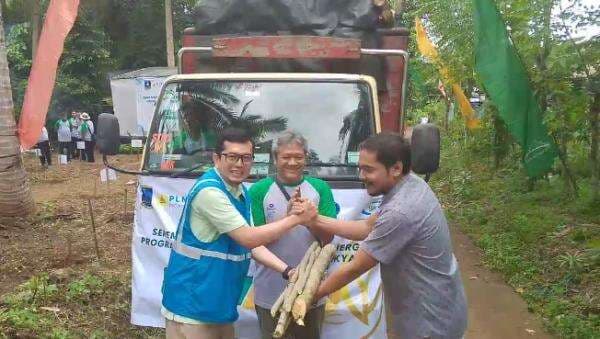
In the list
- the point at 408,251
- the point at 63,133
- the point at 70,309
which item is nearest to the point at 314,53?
the point at 408,251

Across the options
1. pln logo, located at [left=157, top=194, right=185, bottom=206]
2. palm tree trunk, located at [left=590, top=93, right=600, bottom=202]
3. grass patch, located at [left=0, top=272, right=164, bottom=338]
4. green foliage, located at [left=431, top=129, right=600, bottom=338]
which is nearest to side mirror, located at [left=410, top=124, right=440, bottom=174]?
pln logo, located at [left=157, top=194, right=185, bottom=206]

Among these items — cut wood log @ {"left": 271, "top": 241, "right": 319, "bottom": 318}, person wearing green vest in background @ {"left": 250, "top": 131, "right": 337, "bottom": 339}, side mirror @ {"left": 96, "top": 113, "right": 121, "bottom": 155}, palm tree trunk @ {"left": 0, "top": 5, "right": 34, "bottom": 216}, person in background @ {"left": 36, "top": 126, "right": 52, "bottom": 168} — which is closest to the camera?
cut wood log @ {"left": 271, "top": 241, "right": 319, "bottom": 318}

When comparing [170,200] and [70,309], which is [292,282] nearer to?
[170,200]

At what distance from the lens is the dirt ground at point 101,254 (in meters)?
5.55

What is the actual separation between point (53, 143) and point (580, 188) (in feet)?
59.5

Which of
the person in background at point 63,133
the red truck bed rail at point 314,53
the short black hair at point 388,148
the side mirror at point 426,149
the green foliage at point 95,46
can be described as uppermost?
the green foliage at point 95,46

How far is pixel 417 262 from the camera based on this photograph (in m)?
2.60

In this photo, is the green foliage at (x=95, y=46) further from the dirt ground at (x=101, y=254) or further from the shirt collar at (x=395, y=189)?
the shirt collar at (x=395, y=189)

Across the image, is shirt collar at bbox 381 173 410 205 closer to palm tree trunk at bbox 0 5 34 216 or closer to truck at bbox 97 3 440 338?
truck at bbox 97 3 440 338

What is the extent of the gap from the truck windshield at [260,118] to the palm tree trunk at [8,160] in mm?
4157

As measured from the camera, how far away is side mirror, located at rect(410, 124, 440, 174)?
3.79 metres

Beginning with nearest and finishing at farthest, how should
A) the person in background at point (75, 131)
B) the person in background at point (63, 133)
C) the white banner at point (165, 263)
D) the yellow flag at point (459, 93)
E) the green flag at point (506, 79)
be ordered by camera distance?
1. the white banner at point (165, 263)
2. the green flag at point (506, 79)
3. the yellow flag at point (459, 93)
4. the person in background at point (63, 133)
5. the person in background at point (75, 131)

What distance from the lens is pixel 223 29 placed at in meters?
5.68

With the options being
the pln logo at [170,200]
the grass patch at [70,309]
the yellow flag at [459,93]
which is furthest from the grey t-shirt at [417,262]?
the yellow flag at [459,93]
